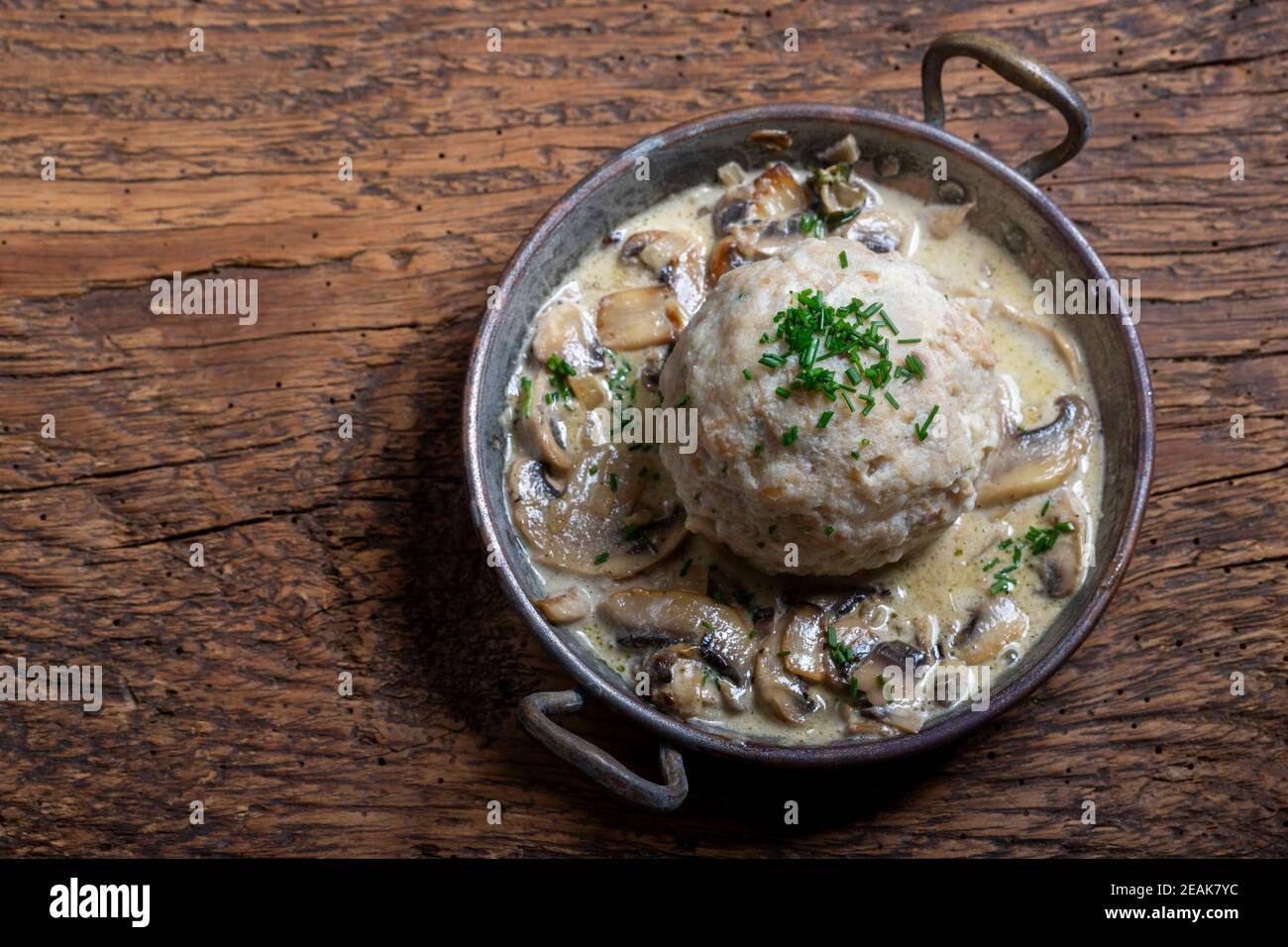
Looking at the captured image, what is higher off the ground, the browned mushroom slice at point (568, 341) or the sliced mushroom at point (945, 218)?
the sliced mushroom at point (945, 218)

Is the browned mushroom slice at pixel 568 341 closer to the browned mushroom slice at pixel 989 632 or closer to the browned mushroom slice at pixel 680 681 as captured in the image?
Answer: the browned mushroom slice at pixel 680 681

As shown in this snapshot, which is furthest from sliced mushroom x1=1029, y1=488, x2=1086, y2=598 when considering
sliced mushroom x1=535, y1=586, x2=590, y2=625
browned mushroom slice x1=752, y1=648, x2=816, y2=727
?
sliced mushroom x1=535, y1=586, x2=590, y2=625

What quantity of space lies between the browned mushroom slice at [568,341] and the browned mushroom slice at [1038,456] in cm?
115

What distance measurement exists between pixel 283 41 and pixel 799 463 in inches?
94.7

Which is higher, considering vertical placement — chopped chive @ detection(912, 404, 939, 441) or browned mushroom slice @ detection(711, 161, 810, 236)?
browned mushroom slice @ detection(711, 161, 810, 236)

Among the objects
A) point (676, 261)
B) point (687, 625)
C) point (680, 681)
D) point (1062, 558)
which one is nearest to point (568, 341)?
point (676, 261)

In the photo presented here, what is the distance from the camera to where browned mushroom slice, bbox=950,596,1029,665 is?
328 centimetres

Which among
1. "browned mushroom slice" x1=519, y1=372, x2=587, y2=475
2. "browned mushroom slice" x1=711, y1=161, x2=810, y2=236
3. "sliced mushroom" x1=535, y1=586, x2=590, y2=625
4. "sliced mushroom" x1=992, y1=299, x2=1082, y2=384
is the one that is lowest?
"sliced mushroom" x1=535, y1=586, x2=590, y2=625

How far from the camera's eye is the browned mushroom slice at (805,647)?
3250 millimetres

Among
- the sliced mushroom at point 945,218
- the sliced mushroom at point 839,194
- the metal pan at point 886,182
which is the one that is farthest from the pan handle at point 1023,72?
the sliced mushroom at point 839,194

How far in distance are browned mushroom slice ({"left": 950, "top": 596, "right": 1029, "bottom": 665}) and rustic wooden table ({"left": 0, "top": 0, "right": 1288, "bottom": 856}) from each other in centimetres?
50

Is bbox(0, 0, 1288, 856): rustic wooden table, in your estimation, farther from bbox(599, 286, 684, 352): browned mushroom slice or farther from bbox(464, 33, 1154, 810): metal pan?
bbox(599, 286, 684, 352): browned mushroom slice

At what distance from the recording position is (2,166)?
4031 mm

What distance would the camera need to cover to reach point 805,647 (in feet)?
10.7
